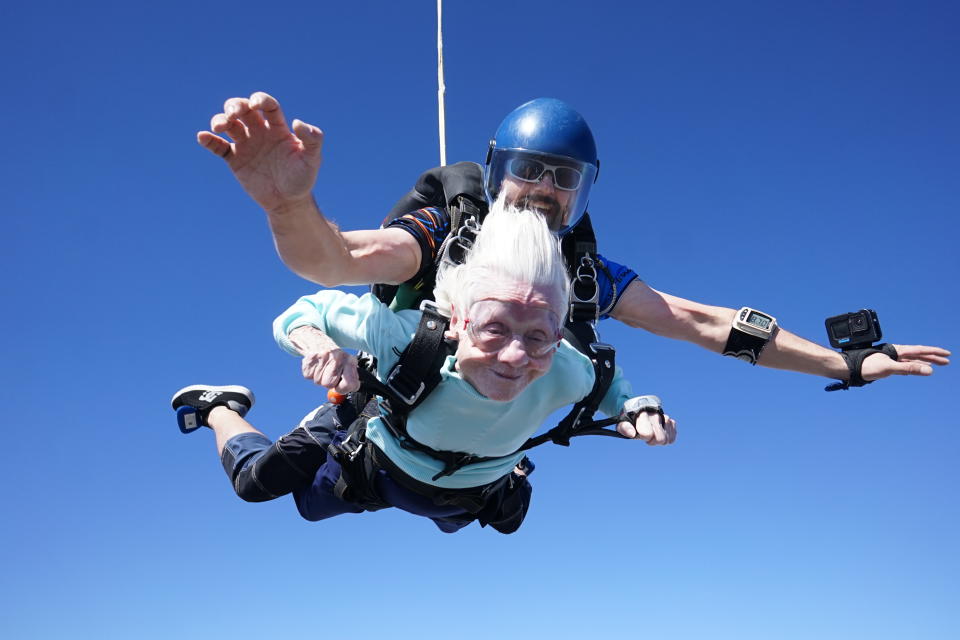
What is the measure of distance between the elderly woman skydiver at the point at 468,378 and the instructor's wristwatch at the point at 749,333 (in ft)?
3.01

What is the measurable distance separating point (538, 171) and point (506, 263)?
87 centimetres

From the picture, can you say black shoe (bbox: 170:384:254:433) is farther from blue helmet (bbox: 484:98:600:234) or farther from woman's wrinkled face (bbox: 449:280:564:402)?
woman's wrinkled face (bbox: 449:280:564:402)

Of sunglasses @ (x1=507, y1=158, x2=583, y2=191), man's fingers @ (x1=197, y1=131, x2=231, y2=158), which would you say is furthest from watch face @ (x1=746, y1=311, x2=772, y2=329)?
man's fingers @ (x1=197, y1=131, x2=231, y2=158)

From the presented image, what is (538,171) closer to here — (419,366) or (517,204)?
(517,204)

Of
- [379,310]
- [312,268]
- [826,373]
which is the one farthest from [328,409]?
[826,373]

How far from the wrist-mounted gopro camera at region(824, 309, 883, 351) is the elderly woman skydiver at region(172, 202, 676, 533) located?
1509mm

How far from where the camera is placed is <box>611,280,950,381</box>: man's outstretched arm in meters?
4.39

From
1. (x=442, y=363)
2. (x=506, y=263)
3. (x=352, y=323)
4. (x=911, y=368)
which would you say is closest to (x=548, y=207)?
(x=506, y=263)

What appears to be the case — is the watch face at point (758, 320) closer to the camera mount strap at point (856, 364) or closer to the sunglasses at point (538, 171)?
the camera mount strap at point (856, 364)

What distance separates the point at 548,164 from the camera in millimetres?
4121

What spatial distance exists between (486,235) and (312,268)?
2.40ft

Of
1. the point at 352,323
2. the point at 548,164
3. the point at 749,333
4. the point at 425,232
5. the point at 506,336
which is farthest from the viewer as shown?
the point at 749,333

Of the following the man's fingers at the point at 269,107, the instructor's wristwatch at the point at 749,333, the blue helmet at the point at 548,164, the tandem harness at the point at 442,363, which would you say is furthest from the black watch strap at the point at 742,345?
the man's fingers at the point at 269,107

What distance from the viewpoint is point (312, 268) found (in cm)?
321
